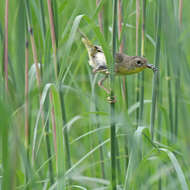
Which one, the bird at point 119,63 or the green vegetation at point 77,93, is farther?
the bird at point 119,63

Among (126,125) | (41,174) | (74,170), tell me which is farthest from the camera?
(41,174)

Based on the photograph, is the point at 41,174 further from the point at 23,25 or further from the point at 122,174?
the point at 23,25

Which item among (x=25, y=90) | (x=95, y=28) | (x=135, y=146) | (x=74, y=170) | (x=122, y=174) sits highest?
(x=95, y=28)

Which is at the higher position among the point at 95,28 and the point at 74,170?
the point at 95,28

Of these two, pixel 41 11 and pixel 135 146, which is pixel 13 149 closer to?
A: pixel 135 146

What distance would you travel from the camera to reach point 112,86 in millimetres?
1420

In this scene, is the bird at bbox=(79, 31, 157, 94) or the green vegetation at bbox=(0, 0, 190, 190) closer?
the green vegetation at bbox=(0, 0, 190, 190)

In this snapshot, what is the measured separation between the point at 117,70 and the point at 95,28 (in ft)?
2.44

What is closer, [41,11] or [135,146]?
[135,146]

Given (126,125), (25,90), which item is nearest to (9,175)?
(126,125)

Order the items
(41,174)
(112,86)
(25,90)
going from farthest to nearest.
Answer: (41,174), (25,90), (112,86)

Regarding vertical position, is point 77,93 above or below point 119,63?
below

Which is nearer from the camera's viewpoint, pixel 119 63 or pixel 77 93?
pixel 77 93

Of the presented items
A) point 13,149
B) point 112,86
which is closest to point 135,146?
point 112,86
